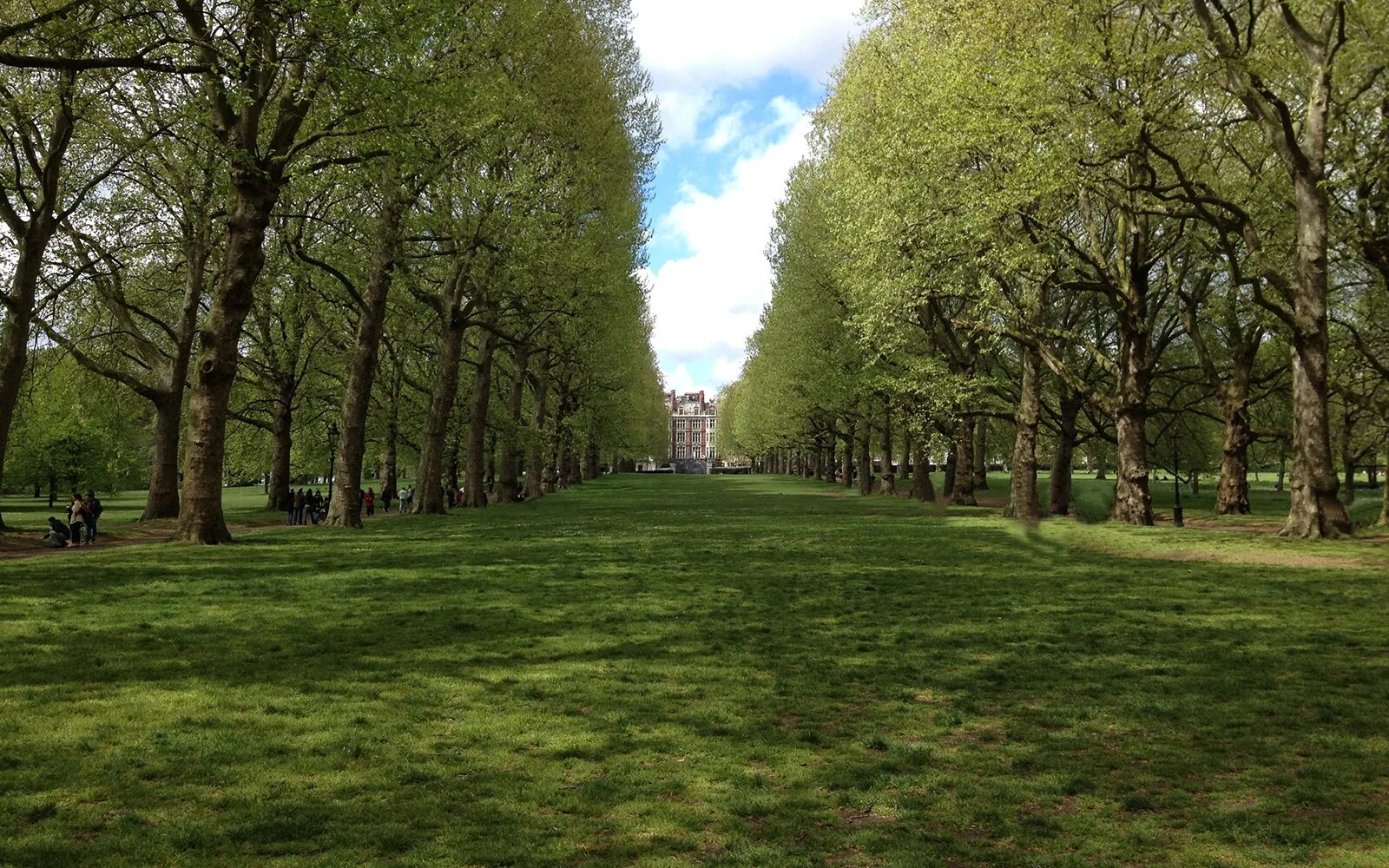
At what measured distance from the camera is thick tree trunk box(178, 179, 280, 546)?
19047 mm

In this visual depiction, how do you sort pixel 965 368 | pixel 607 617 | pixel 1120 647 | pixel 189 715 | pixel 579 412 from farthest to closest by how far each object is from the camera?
pixel 579 412 → pixel 965 368 → pixel 607 617 → pixel 1120 647 → pixel 189 715

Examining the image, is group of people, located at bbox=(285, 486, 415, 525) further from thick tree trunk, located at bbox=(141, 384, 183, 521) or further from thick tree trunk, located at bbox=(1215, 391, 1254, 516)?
thick tree trunk, located at bbox=(1215, 391, 1254, 516)

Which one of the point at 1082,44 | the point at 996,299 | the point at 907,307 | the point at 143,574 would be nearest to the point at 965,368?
the point at 996,299

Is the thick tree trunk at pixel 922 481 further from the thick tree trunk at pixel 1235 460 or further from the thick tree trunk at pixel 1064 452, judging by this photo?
the thick tree trunk at pixel 1235 460

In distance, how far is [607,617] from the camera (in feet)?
39.2

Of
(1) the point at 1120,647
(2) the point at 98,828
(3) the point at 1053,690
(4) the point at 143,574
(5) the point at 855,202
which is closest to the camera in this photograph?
(2) the point at 98,828

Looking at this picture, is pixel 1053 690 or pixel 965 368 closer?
pixel 1053 690

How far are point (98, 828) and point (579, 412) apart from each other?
50.0 metres

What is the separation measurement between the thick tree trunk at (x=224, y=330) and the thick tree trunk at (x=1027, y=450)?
23358mm

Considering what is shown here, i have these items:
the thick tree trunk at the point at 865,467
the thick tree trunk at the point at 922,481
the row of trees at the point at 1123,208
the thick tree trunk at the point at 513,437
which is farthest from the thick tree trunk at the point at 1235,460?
the thick tree trunk at the point at 513,437

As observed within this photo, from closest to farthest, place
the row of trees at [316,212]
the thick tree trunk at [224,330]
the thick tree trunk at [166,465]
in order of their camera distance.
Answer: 1. the row of trees at [316,212]
2. the thick tree trunk at [224,330]
3. the thick tree trunk at [166,465]

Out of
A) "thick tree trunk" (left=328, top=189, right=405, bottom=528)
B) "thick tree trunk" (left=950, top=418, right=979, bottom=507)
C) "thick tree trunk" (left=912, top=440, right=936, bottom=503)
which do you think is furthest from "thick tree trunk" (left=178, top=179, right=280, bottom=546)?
"thick tree trunk" (left=912, top=440, right=936, bottom=503)

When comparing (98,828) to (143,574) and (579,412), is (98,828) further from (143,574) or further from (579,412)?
(579,412)

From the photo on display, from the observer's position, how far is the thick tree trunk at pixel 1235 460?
3094cm
